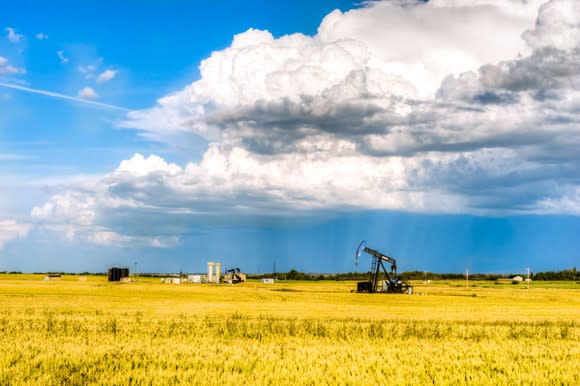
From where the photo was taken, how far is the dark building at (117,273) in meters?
157

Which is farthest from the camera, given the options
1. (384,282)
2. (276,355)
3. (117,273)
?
(117,273)

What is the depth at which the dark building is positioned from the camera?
15662cm

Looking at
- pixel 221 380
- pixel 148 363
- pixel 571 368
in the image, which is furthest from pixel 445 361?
pixel 148 363

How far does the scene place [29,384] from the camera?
50.0 feet

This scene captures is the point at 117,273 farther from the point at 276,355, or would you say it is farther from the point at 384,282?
the point at 276,355

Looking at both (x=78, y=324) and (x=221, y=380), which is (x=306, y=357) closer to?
(x=221, y=380)

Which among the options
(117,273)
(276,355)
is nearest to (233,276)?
(117,273)

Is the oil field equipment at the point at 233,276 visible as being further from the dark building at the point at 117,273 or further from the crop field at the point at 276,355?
the crop field at the point at 276,355

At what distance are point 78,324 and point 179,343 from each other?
1096 centimetres

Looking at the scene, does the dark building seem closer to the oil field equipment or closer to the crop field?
the oil field equipment

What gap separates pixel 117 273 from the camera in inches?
6220

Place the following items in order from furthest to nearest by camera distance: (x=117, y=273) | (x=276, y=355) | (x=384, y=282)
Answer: (x=117, y=273)
(x=384, y=282)
(x=276, y=355)

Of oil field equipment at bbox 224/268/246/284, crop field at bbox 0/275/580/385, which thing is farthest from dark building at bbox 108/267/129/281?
crop field at bbox 0/275/580/385

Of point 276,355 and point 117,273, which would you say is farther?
point 117,273
